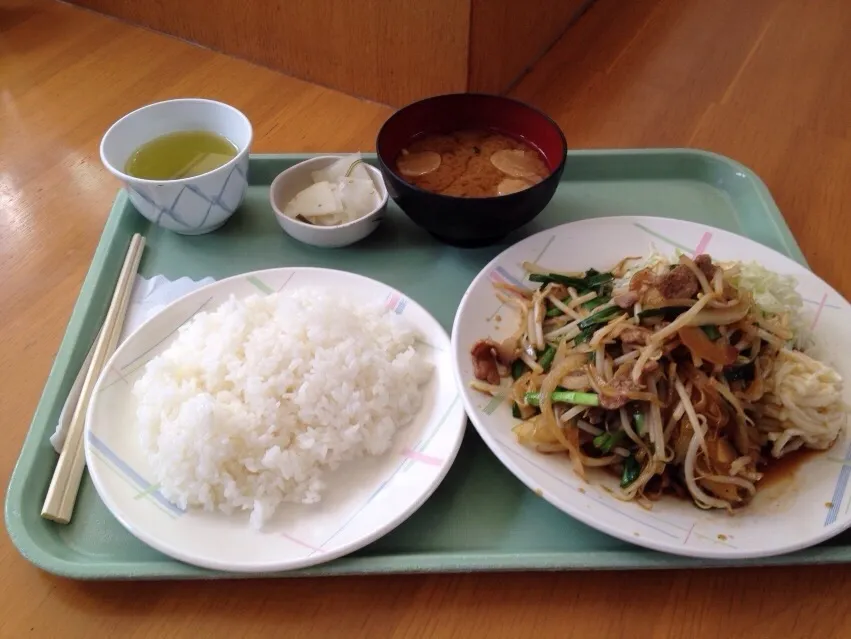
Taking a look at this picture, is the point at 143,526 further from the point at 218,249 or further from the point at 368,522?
the point at 218,249

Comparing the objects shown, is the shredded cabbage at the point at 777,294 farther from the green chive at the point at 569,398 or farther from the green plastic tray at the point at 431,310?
the green chive at the point at 569,398

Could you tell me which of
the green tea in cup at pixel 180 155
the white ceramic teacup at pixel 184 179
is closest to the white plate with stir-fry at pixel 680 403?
the white ceramic teacup at pixel 184 179

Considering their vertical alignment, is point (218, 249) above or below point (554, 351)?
below

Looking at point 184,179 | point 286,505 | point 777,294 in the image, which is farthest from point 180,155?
point 777,294

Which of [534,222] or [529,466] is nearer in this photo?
[529,466]

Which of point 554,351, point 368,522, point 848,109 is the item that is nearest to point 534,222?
point 554,351

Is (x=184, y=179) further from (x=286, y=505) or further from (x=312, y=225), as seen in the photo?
(x=286, y=505)
